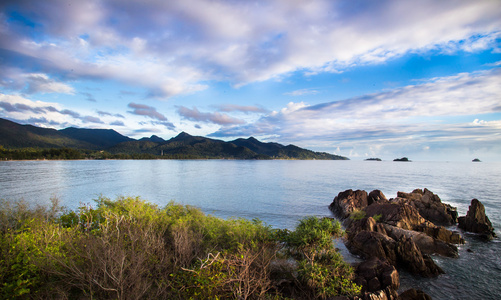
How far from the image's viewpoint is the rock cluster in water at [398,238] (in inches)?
504

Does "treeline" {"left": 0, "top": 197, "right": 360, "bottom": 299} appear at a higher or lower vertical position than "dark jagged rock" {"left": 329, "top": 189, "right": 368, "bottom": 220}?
higher

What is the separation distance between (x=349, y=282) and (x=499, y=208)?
39.9 m

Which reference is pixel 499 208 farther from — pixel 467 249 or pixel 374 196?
pixel 467 249

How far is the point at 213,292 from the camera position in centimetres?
862

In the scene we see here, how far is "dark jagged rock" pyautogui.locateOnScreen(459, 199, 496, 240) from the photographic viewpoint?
23844 millimetres

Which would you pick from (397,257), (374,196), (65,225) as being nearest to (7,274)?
(65,225)

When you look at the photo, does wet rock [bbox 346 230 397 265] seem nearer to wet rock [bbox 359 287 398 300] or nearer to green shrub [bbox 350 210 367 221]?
wet rock [bbox 359 287 398 300]

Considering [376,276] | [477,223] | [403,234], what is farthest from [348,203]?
[376,276]

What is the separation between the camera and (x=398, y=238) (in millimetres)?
18734

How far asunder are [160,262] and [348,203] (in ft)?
92.8

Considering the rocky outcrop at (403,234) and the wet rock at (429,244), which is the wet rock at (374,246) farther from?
the wet rock at (429,244)

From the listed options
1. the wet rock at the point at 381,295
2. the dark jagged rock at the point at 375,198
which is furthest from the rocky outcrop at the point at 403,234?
the wet rock at the point at 381,295

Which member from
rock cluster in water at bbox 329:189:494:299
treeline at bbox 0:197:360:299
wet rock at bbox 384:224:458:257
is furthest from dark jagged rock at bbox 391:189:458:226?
treeline at bbox 0:197:360:299

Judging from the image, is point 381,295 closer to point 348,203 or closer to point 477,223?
point 477,223
